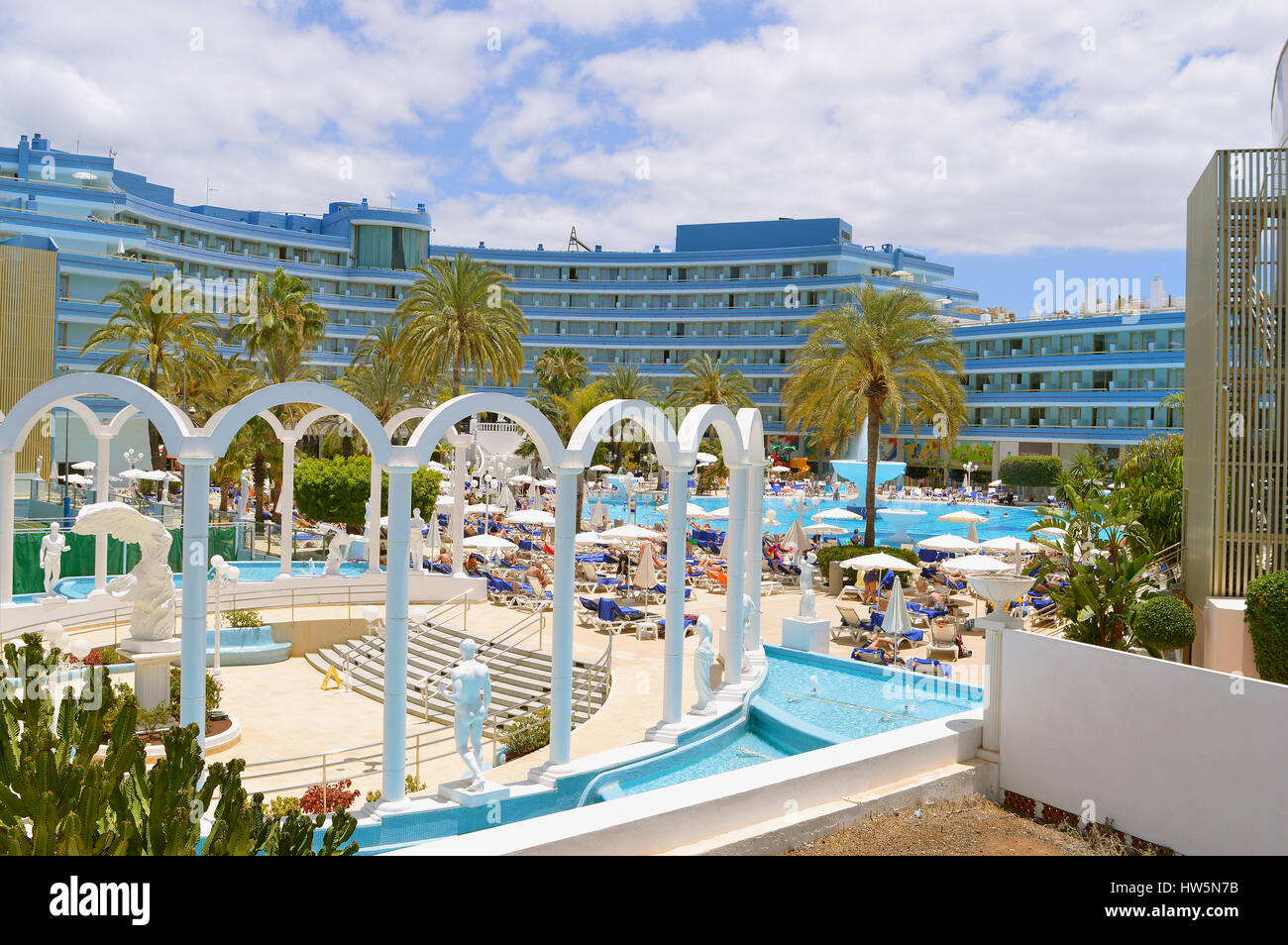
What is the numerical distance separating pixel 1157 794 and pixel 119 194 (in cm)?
6042

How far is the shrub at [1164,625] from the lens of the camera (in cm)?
1459

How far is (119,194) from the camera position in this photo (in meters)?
56.9

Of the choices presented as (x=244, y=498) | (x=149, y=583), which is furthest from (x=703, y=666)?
(x=244, y=498)

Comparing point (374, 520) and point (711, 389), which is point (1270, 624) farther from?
point (711, 389)

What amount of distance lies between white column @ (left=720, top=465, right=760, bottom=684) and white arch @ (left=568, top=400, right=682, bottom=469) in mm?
2173

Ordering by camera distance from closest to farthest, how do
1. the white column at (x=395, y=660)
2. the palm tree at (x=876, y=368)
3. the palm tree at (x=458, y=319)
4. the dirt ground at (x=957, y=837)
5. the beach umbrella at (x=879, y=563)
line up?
the dirt ground at (x=957, y=837), the white column at (x=395, y=660), the beach umbrella at (x=879, y=563), the palm tree at (x=876, y=368), the palm tree at (x=458, y=319)

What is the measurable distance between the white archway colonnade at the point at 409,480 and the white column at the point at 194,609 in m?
0.01

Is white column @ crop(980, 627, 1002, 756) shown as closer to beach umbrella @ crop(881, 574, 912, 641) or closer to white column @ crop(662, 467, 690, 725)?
white column @ crop(662, 467, 690, 725)

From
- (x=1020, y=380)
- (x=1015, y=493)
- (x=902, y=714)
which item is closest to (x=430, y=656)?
(x=902, y=714)

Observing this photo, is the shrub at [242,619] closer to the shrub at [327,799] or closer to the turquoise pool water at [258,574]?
the turquoise pool water at [258,574]

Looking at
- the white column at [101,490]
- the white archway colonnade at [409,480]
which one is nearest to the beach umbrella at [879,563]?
the white archway colonnade at [409,480]

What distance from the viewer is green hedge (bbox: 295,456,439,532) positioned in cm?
3162
